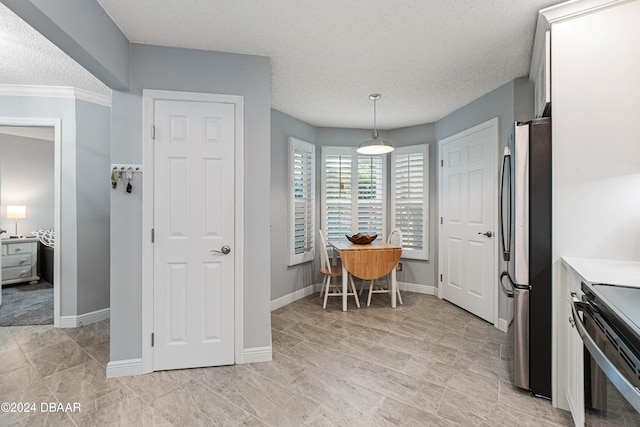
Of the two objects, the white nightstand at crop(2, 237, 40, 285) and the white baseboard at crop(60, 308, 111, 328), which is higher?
the white nightstand at crop(2, 237, 40, 285)

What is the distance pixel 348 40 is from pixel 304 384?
248cm

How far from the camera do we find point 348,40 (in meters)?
2.20

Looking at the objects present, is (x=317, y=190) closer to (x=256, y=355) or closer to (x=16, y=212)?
(x=256, y=355)

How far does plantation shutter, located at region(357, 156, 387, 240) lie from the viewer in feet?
14.7

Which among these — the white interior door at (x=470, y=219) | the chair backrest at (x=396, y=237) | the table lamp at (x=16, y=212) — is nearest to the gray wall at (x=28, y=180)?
the table lamp at (x=16, y=212)

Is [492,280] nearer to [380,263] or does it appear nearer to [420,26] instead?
[380,263]

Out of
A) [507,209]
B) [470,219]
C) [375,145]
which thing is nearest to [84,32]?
Result: [375,145]

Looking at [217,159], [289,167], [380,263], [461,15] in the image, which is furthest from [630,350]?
[289,167]

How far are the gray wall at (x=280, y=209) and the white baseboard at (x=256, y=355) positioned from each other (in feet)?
4.01

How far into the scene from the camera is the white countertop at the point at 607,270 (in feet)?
4.31

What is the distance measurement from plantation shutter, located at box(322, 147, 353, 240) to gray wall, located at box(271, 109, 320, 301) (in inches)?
26.5

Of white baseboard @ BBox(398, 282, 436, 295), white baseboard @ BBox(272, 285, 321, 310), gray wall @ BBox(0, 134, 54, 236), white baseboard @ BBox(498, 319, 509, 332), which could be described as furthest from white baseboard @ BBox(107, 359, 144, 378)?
gray wall @ BBox(0, 134, 54, 236)

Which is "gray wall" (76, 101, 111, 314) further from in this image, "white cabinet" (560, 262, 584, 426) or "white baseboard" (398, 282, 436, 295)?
"white cabinet" (560, 262, 584, 426)

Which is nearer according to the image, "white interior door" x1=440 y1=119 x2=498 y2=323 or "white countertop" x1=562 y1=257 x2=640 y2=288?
"white countertop" x1=562 y1=257 x2=640 y2=288
